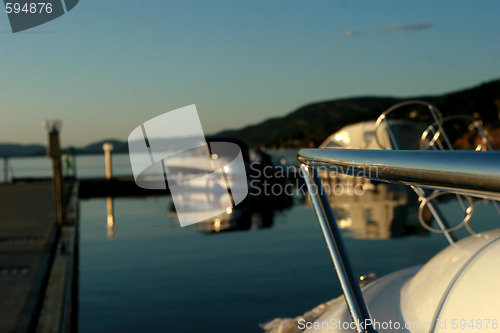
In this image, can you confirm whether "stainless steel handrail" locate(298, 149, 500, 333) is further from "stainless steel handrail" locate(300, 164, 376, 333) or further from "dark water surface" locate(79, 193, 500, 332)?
"dark water surface" locate(79, 193, 500, 332)

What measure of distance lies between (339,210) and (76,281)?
806cm

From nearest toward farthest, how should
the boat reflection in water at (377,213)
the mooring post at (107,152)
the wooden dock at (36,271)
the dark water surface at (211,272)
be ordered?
the wooden dock at (36,271) → the dark water surface at (211,272) → the boat reflection in water at (377,213) → the mooring post at (107,152)

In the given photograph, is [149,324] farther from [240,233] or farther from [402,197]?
[402,197]

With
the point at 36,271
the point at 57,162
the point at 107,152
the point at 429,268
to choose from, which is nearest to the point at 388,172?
the point at 429,268

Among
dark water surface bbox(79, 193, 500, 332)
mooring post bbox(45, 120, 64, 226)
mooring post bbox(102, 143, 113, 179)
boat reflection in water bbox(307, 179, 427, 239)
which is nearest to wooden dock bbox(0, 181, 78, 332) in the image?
mooring post bbox(45, 120, 64, 226)

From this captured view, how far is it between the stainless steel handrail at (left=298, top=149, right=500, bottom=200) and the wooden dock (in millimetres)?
3378

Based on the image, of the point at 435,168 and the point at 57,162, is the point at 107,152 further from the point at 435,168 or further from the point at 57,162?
the point at 435,168

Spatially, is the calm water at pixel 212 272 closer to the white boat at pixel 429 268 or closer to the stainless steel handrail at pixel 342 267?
the white boat at pixel 429 268

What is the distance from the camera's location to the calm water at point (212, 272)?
17.2 ft

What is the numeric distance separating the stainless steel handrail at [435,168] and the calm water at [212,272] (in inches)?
165

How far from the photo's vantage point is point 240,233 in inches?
405

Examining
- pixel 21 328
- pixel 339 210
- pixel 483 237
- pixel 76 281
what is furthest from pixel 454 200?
pixel 483 237

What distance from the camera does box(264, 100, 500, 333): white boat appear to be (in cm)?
61

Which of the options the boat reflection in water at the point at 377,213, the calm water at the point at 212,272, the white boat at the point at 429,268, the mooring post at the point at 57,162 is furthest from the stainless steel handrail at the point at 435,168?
the boat reflection in water at the point at 377,213
